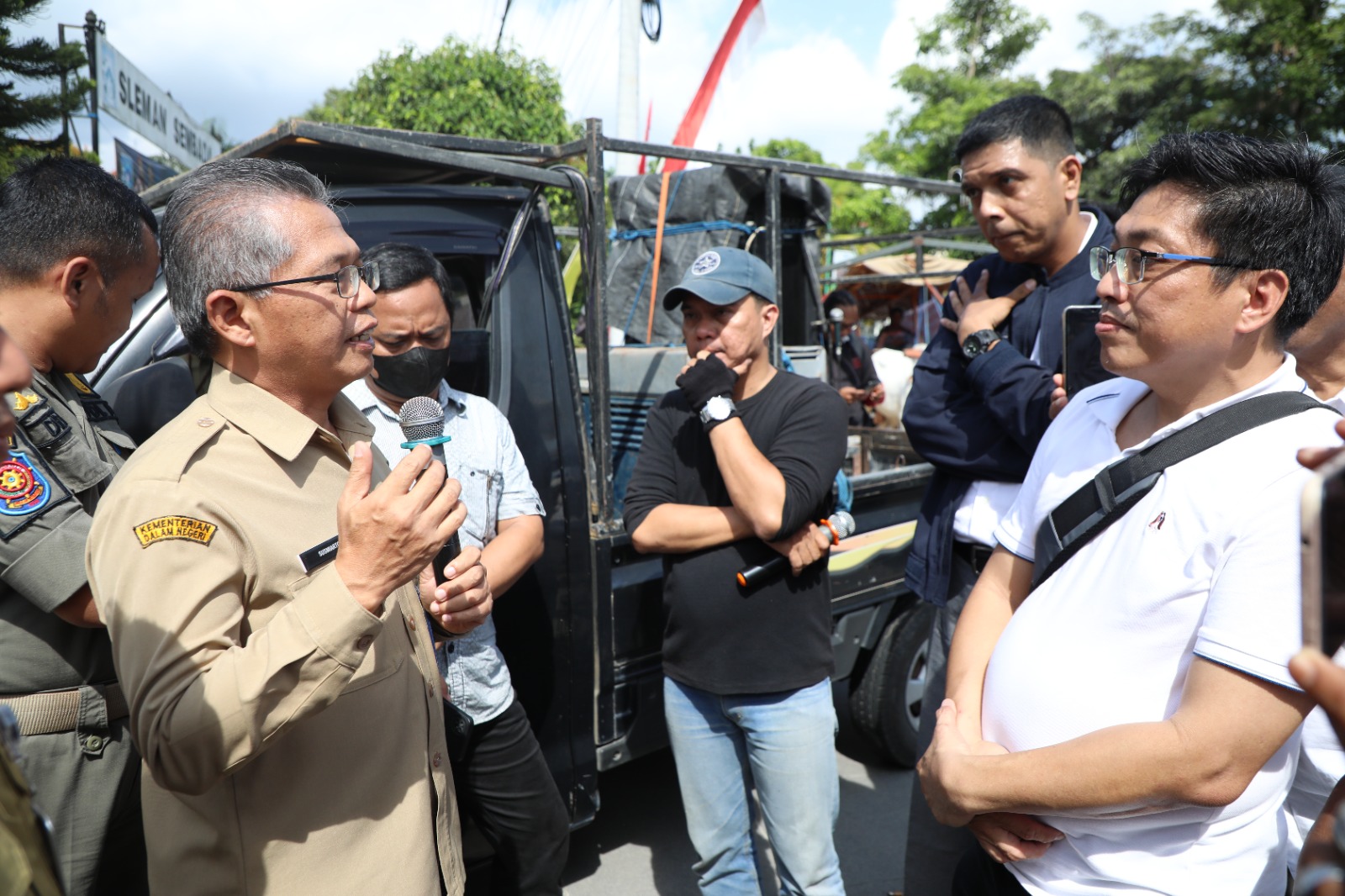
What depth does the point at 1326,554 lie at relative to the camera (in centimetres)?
62

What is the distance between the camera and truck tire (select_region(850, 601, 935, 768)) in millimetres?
3734

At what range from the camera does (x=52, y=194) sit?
74.4 inches

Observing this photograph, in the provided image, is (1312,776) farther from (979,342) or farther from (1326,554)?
(1326,554)

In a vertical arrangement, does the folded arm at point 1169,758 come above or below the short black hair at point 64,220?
below

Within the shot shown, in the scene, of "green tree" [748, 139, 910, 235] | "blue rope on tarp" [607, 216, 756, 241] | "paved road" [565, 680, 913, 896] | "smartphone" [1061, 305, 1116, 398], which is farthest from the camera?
"green tree" [748, 139, 910, 235]

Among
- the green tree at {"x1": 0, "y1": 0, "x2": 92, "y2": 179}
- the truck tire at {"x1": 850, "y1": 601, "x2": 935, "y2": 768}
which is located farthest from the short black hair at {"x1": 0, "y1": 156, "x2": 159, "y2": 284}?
the green tree at {"x1": 0, "y1": 0, "x2": 92, "y2": 179}

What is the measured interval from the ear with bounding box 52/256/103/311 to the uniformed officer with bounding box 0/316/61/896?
A: 1.46m

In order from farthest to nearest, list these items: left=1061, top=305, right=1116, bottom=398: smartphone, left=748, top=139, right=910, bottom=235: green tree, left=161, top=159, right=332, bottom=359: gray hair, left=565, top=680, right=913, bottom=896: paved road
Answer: left=748, top=139, right=910, bottom=235: green tree < left=565, top=680, right=913, bottom=896: paved road < left=1061, top=305, right=1116, bottom=398: smartphone < left=161, top=159, right=332, bottom=359: gray hair

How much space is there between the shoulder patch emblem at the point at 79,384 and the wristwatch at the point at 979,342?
213 centimetres

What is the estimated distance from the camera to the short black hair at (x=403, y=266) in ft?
7.37

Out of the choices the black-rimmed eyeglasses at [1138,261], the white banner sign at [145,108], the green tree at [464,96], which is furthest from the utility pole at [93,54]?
the black-rimmed eyeglasses at [1138,261]

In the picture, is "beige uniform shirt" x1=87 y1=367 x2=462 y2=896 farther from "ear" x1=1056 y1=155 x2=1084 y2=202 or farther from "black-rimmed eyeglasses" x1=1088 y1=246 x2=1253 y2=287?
"ear" x1=1056 y1=155 x2=1084 y2=202

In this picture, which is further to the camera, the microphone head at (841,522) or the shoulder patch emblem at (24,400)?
the microphone head at (841,522)

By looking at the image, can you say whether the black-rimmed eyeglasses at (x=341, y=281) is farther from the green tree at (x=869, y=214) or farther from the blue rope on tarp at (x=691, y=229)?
the green tree at (x=869, y=214)
